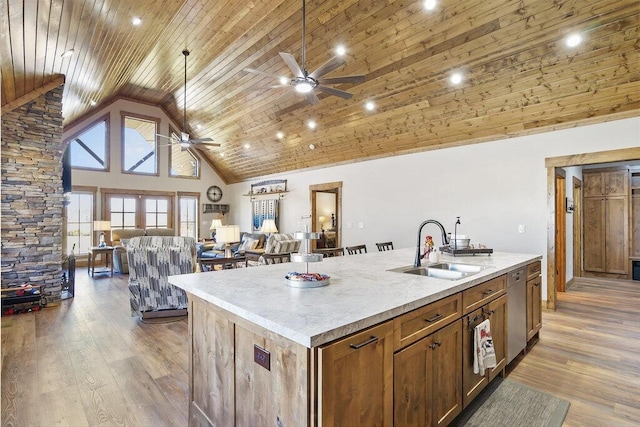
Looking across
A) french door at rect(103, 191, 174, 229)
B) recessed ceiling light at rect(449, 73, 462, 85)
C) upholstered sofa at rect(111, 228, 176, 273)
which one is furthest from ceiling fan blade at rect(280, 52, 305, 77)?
french door at rect(103, 191, 174, 229)

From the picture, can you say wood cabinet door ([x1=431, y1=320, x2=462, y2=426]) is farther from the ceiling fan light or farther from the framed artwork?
the framed artwork

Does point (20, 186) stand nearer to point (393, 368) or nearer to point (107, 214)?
point (107, 214)

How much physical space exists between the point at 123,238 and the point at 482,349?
880 centimetres

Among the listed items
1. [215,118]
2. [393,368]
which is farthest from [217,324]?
[215,118]

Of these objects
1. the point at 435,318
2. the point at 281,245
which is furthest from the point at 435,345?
the point at 281,245

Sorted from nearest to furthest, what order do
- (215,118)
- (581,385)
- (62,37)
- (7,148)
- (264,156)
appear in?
(581,385), (62,37), (7,148), (215,118), (264,156)

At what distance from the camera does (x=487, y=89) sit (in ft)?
15.1

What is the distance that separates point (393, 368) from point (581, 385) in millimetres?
2238

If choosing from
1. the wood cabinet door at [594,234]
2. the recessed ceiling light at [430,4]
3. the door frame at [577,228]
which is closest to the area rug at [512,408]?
the recessed ceiling light at [430,4]

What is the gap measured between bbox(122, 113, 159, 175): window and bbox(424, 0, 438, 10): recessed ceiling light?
8.62 meters

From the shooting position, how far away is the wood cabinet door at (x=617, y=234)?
22.5 feet

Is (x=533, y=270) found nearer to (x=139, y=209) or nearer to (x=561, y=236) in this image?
(x=561, y=236)

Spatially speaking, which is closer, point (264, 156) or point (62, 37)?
point (62, 37)

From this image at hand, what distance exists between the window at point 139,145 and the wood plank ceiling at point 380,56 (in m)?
2.70
